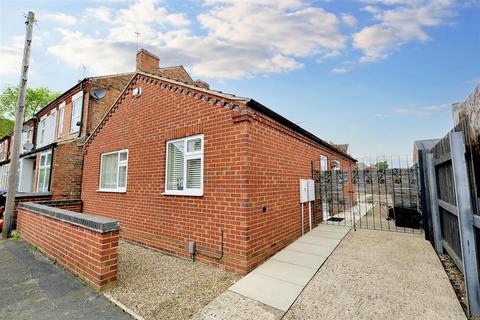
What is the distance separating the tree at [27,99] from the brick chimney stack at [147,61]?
36.0 meters

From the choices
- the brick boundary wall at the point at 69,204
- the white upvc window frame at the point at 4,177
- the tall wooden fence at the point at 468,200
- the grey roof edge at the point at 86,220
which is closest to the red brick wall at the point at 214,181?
the grey roof edge at the point at 86,220

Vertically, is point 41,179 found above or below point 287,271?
above

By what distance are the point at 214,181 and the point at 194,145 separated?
1248 millimetres

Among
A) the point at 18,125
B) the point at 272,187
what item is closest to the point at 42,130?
the point at 18,125

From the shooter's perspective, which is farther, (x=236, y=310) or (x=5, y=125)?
(x=5, y=125)

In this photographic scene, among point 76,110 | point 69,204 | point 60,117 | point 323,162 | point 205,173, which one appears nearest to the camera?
point 205,173

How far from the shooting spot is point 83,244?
12.7 feet

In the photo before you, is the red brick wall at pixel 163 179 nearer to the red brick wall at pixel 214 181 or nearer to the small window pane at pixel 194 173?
the red brick wall at pixel 214 181

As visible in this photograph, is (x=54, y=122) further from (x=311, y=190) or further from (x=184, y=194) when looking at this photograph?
(x=311, y=190)

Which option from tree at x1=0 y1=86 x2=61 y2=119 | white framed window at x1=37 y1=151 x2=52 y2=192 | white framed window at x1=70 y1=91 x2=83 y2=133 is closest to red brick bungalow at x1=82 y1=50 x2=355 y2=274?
white framed window at x1=70 y1=91 x2=83 y2=133

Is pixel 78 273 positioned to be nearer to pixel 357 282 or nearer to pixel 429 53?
pixel 357 282

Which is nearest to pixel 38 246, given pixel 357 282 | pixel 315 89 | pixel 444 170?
pixel 357 282

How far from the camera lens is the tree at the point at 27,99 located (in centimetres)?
3281

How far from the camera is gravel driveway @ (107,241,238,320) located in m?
2.98
